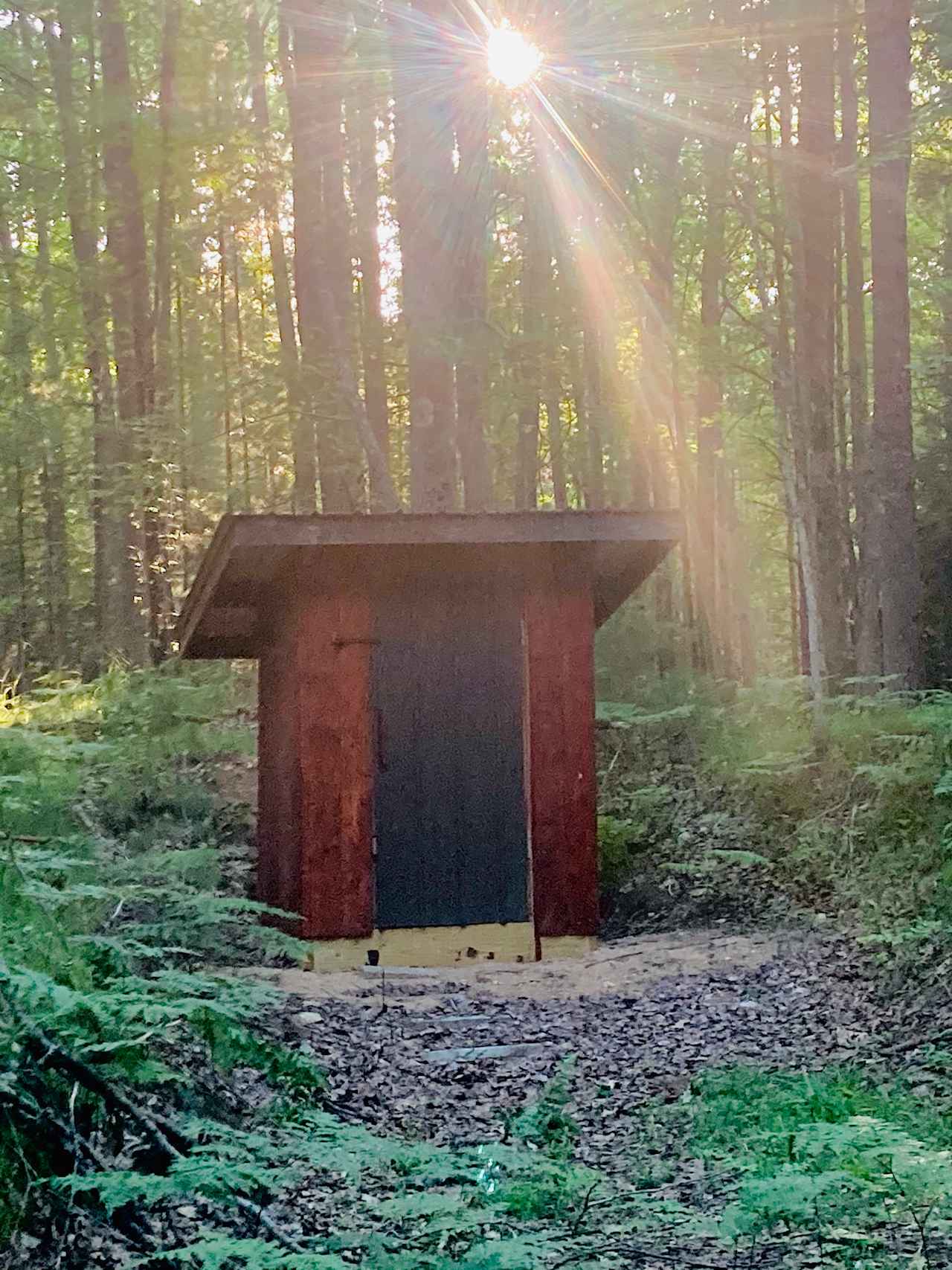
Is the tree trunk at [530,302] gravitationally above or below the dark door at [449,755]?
above

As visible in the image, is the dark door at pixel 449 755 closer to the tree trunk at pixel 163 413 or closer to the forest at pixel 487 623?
the forest at pixel 487 623

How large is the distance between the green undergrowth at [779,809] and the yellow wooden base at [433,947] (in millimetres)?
1844

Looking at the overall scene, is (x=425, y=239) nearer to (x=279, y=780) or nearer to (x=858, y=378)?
(x=858, y=378)

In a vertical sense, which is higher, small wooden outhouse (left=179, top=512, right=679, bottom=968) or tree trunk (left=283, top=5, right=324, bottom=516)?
tree trunk (left=283, top=5, right=324, bottom=516)

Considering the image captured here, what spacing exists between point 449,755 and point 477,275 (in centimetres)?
801

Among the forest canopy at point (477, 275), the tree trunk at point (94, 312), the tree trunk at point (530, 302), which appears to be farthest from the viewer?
the tree trunk at point (530, 302)

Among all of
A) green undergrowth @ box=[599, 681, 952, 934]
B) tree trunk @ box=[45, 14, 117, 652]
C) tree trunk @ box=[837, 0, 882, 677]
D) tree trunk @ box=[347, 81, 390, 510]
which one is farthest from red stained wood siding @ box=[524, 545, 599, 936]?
tree trunk @ box=[45, 14, 117, 652]

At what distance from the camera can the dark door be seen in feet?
29.6

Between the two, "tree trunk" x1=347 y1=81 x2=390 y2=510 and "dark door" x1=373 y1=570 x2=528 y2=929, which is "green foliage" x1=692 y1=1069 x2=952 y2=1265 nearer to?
"dark door" x1=373 y1=570 x2=528 y2=929

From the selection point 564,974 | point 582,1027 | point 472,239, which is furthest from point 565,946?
point 472,239

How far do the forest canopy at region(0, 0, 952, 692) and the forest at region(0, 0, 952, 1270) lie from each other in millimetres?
81

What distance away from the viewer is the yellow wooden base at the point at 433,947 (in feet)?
28.9

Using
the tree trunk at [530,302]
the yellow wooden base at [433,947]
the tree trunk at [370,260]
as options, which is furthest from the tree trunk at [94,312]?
the yellow wooden base at [433,947]

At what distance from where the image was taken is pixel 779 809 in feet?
36.1
